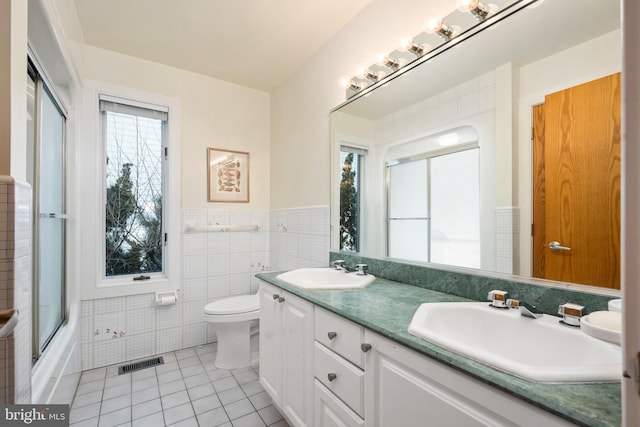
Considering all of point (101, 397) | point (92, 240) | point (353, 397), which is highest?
point (92, 240)

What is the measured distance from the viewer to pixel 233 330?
2301 millimetres

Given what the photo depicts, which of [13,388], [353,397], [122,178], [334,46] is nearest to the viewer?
[13,388]

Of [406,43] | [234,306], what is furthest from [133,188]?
[406,43]

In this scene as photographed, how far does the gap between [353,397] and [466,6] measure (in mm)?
1663

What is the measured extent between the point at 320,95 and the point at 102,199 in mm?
1931

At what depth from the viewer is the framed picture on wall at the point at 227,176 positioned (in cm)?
277

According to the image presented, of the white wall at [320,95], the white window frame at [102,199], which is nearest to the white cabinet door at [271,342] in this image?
the white wall at [320,95]

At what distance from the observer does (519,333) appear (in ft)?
3.13

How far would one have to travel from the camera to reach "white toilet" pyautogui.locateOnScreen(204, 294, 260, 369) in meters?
2.21

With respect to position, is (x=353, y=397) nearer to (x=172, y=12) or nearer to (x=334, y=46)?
(x=334, y=46)

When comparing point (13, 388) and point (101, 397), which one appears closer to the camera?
point (13, 388)

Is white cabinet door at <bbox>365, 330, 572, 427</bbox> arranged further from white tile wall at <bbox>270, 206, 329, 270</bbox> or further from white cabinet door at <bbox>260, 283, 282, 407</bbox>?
white tile wall at <bbox>270, 206, 329, 270</bbox>

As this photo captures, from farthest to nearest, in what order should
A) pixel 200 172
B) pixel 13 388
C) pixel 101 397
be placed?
pixel 200 172, pixel 101 397, pixel 13 388

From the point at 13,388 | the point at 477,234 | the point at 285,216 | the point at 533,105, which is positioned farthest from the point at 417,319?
the point at 285,216
